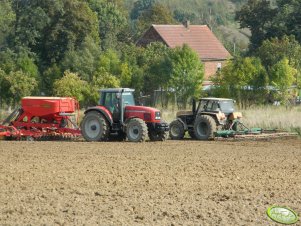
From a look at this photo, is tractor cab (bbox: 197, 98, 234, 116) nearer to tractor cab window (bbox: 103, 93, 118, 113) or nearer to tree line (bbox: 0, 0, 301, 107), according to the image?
tractor cab window (bbox: 103, 93, 118, 113)

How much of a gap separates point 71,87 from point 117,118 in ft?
74.8

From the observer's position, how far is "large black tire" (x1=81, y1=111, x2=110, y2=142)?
92.1 feet

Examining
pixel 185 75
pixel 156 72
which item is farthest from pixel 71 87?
pixel 185 75

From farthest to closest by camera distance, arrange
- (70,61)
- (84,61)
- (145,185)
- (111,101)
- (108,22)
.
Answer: (108,22), (70,61), (84,61), (111,101), (145,185)

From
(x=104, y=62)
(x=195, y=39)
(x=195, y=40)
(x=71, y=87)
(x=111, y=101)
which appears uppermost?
(x=195, y=39)

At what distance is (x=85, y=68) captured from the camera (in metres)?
55.2

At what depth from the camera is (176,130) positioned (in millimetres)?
31078

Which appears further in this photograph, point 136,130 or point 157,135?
point 157,135

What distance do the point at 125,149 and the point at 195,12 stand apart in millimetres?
126309

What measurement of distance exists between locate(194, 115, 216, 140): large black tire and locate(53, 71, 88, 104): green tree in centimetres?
2092

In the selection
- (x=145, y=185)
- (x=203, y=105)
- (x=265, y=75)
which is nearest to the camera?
(x=145, y=185)

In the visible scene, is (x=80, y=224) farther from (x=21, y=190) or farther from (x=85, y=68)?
(x=85, y=68)

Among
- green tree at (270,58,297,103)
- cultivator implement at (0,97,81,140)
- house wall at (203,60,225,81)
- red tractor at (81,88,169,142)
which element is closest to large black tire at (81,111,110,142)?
red tractor at (81,88,169,142)

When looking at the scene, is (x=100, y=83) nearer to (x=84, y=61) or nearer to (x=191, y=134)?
(x=84, y=61)
